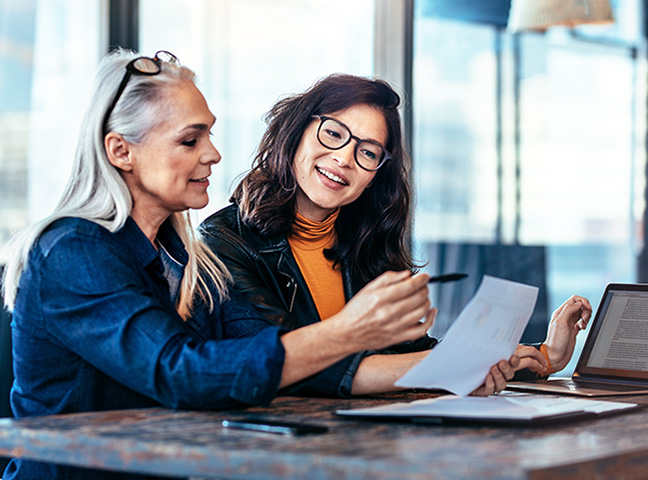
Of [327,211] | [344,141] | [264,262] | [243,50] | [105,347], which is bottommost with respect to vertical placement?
[105,347]

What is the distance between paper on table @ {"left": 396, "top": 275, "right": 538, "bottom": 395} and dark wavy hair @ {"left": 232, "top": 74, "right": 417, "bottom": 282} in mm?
742

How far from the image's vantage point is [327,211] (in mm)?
2188

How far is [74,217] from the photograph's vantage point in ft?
4.63

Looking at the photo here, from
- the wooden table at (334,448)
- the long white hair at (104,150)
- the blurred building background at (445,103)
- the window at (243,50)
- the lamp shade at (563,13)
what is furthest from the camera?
the window at (243,50)

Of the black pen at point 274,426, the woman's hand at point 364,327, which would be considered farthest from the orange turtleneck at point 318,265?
the black pen at point 274,426

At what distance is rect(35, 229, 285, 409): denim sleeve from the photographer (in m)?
1.26

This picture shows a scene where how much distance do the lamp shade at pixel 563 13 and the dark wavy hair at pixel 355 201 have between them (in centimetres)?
166

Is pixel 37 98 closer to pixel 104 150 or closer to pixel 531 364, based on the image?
pixel 104 150

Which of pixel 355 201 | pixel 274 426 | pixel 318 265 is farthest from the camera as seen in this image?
pixel 355 201

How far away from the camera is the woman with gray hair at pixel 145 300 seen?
1270 millimetres

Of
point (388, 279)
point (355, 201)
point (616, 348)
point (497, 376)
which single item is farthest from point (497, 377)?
point (355, 201)

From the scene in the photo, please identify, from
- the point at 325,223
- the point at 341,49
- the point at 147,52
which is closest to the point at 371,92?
the point at 325,223

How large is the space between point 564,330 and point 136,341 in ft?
3.79

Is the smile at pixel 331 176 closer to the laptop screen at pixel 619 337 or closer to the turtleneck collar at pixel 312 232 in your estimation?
the turtleneck collar at pixel 312 232
